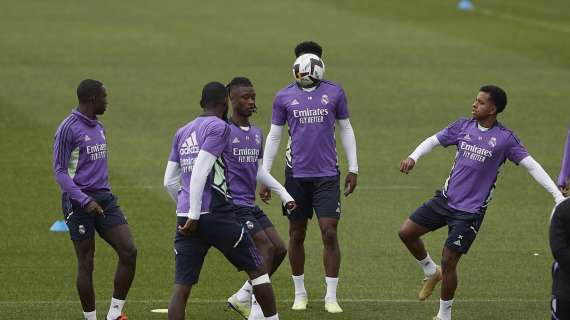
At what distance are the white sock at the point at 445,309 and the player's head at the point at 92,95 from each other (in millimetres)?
4040

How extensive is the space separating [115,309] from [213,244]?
192 centimetres

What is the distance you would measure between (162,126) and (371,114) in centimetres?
492

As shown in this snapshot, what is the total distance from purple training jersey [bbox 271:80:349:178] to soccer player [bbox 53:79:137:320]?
2.23 metres

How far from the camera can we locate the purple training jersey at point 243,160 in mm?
12625

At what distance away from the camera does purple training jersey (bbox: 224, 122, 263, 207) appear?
12625mm

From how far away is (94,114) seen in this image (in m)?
12.6

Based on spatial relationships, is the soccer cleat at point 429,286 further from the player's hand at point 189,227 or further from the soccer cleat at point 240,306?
the player's hand at point 189,227

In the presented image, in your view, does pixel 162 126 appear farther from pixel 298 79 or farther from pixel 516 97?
pixel 298 79

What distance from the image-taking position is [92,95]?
1248 centimetres

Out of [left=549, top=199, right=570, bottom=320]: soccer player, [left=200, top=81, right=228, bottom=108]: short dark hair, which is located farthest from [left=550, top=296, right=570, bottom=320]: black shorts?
[left=200, top=81, right=228, bottom=108]: short dark hair

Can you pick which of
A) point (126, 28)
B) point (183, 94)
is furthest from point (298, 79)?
point (126, 28)

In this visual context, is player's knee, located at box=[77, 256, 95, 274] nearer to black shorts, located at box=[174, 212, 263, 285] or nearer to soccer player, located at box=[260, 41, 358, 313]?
black shorts, located at box=[174, 212, 263, 285]

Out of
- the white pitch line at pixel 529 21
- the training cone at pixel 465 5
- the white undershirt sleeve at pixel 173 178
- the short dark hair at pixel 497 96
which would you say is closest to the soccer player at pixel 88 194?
the white undershirt sleeve at pixel 173 178

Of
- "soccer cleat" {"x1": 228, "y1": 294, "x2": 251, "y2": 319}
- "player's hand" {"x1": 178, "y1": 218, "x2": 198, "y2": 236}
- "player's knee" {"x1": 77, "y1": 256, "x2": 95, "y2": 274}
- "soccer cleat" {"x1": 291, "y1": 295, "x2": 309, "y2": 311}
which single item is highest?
"player's hand" {"x1": 178, "y1": 218, "x2": 198, "y2": 236}
